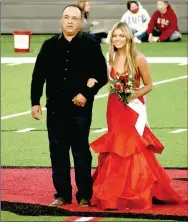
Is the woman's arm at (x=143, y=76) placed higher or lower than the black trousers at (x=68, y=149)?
higher

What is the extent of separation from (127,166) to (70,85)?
905 mm

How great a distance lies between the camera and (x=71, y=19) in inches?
360

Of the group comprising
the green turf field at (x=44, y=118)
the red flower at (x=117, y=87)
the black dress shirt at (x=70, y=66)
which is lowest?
the green turf field at (x=44, y=118)

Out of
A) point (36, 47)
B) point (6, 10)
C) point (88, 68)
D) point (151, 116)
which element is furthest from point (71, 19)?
point (6, 10)

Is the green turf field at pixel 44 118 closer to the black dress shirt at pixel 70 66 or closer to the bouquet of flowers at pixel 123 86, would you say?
the black dress shirt at pixel 70 66

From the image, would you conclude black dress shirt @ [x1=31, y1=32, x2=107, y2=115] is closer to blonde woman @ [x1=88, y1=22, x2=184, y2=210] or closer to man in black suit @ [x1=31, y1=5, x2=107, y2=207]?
man in black suit @ [x1=31, y1=5, x2=107, y2=207]

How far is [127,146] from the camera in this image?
9.41 m

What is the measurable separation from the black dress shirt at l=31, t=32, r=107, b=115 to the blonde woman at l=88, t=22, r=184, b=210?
1.01 ft

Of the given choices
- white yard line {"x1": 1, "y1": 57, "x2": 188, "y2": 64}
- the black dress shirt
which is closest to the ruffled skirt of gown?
the black dress shirt

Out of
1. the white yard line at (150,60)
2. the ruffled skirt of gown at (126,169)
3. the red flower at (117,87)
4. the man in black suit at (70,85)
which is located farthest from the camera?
the white yard line at (150,60)

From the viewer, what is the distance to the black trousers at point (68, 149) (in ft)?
30.1

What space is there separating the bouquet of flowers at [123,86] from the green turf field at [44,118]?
1.34m

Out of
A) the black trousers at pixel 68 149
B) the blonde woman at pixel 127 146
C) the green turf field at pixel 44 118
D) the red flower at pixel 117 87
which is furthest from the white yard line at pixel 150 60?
the black trousers at pixel 68 149

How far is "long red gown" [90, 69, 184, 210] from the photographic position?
9297 millimetres
